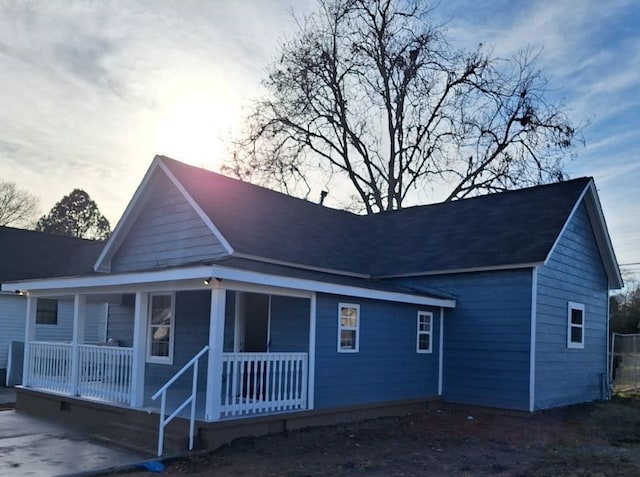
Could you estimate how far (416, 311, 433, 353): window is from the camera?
549 inches

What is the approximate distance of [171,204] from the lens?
1377 centimetres

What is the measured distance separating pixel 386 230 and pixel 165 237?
7.08 meters

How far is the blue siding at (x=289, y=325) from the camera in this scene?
11.7 meters

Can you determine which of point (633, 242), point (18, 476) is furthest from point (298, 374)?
point (633, 242)

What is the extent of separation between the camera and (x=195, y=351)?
525 inches

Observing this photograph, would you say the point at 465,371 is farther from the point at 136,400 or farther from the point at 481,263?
the point at 136,400

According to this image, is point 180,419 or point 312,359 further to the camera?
point 312,359

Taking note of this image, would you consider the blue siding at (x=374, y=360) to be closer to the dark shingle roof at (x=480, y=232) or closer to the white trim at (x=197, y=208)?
the dark shingle roof at (x=480, y=232)

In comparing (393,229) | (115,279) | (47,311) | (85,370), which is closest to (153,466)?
(115,279)

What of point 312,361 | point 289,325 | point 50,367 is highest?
point 289,325

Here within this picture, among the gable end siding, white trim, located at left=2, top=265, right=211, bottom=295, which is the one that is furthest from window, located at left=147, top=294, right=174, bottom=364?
white trim, located at left=2, top=265, right=211, bottom=295

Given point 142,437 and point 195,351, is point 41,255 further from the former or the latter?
point 142,437

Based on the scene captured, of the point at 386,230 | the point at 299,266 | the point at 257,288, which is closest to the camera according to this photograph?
the point at 257,288

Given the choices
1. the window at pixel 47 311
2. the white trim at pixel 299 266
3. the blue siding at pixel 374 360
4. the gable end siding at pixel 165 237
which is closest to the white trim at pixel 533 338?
the blue siding at pixel 374 360
